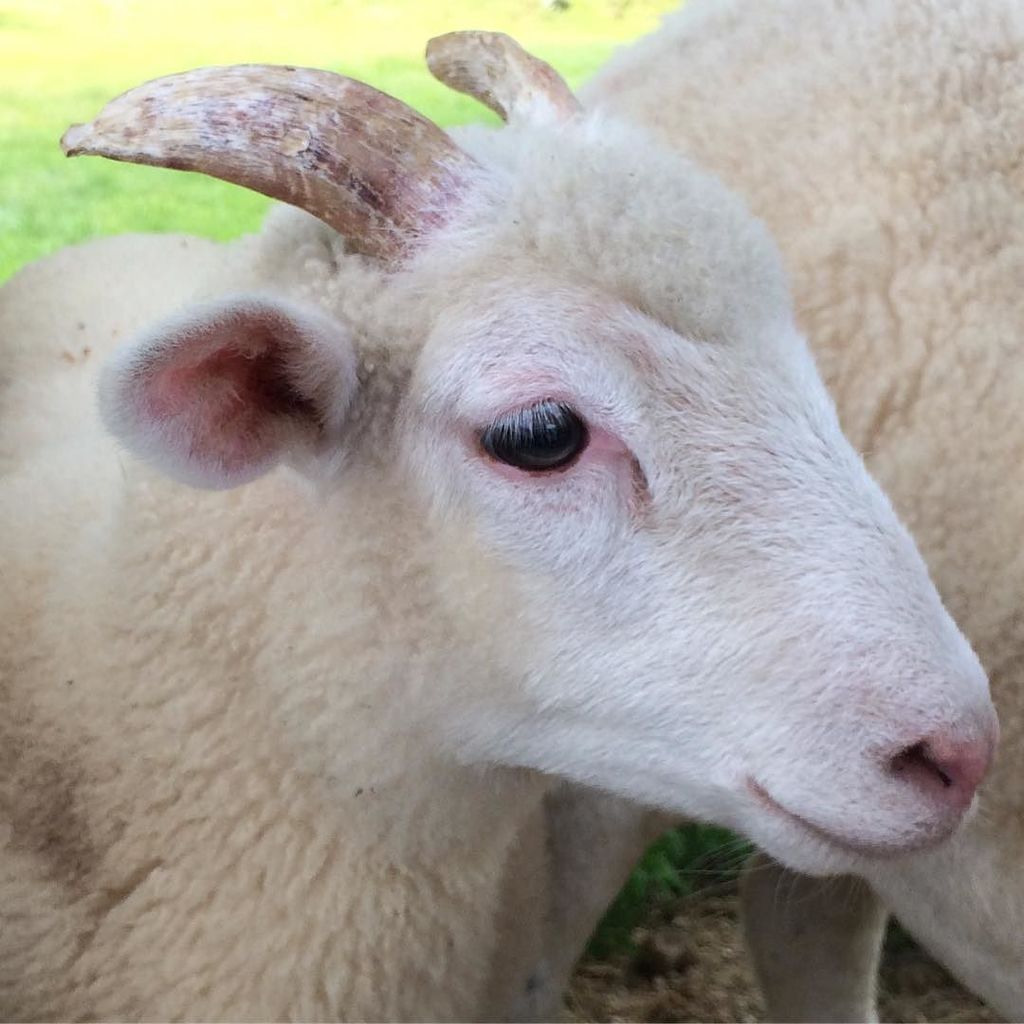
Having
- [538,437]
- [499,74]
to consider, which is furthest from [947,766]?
[499,74]

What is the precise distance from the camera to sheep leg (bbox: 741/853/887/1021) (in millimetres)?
2699

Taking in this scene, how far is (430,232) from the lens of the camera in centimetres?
143

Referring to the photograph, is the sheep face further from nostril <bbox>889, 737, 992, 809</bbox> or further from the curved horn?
the curved horn

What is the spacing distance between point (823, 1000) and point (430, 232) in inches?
84.2

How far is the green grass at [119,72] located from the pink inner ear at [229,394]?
277 centimetres

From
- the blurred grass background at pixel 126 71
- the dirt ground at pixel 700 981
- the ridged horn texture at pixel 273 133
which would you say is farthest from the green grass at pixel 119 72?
the ridged horn texture at pixel 273 133

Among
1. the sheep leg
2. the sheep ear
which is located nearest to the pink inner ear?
the sheep ear

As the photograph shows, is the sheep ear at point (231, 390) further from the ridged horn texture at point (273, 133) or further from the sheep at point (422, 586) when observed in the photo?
the ridged horn texture at point (273, 133)

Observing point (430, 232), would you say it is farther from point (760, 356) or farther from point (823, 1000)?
point (823, 1000)

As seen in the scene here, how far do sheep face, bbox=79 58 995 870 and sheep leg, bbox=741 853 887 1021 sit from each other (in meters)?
1.37

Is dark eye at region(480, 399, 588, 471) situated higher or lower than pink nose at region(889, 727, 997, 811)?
higher

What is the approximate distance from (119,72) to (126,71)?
38 mm

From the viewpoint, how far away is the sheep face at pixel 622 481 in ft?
4.34

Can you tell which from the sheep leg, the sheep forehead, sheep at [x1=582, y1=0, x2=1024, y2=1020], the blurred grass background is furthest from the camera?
the blurred grass background
